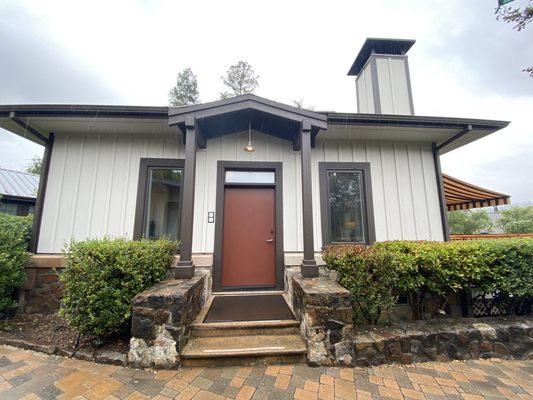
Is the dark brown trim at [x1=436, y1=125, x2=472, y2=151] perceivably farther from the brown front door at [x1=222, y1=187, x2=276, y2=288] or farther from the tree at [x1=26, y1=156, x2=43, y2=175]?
the tree at [x1=26, y1=156, x2=43, y2=175]

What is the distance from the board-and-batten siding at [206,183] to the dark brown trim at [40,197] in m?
0.06

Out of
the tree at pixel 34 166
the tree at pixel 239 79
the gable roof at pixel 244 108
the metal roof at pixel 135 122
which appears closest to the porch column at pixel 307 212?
the gable roof at pixel 244 108

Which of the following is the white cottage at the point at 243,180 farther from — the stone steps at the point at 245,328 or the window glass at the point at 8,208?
the window glass at the point at 8,208

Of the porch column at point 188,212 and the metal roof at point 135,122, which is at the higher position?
the metal roof at point 135,122

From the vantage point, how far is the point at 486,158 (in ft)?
93.0

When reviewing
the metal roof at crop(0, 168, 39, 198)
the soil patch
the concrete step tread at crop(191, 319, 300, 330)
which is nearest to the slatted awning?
the concrete step tread at crop(191, 319, 300, 330)

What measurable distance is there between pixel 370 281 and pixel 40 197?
18.5 feet

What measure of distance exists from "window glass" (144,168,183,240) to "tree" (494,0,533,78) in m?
5.46

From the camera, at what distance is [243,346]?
2309mm

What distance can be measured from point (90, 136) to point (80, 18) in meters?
4.39

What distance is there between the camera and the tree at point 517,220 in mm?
14758

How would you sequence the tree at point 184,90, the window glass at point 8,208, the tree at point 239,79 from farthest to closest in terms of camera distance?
1. the tree at point 184,90
2. the tree at point 239,79
3. the window glass at point 8,208

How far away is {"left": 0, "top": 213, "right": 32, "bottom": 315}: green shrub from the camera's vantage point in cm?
305

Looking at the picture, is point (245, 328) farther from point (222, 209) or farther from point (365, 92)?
point (365, 92)
